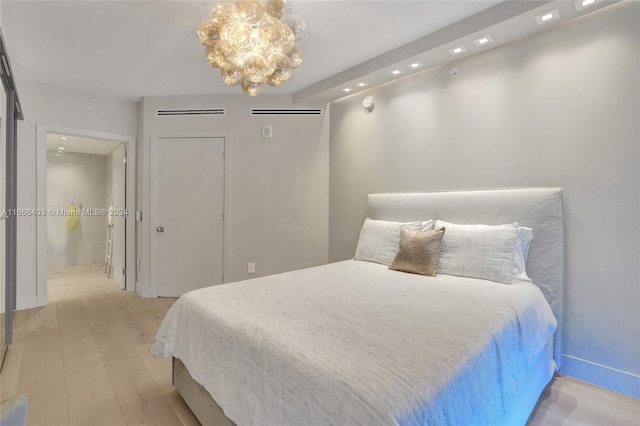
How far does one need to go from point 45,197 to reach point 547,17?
515 centimetres

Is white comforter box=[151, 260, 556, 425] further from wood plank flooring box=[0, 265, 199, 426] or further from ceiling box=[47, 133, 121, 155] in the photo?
ceiling box=[47, 133, 121, 155]

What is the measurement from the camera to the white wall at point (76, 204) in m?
5.84

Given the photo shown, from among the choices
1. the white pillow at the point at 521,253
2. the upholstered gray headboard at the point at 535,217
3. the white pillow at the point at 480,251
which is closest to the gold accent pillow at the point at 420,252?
the white pillow at the point at 480,251

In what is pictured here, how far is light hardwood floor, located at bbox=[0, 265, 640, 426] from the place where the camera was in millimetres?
1760

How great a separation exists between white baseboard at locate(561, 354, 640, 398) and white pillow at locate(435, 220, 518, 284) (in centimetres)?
77

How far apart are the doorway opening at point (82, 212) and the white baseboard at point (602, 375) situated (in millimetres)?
5568

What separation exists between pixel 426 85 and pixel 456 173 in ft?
3.03

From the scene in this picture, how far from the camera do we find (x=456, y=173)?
2.77 meters

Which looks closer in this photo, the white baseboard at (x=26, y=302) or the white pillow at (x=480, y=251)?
the white pillow at (x=480, y=251)

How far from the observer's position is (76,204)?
6062 millimetres

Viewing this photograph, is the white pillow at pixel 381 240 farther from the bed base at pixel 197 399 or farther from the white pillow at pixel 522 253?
the bed base at pixel 197 399

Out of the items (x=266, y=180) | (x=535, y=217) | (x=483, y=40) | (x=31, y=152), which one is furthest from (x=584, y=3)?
(x=31, y=152)

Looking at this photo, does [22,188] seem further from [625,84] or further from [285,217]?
[625,84]

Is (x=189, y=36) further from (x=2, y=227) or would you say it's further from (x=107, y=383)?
(x=107, y=383)
